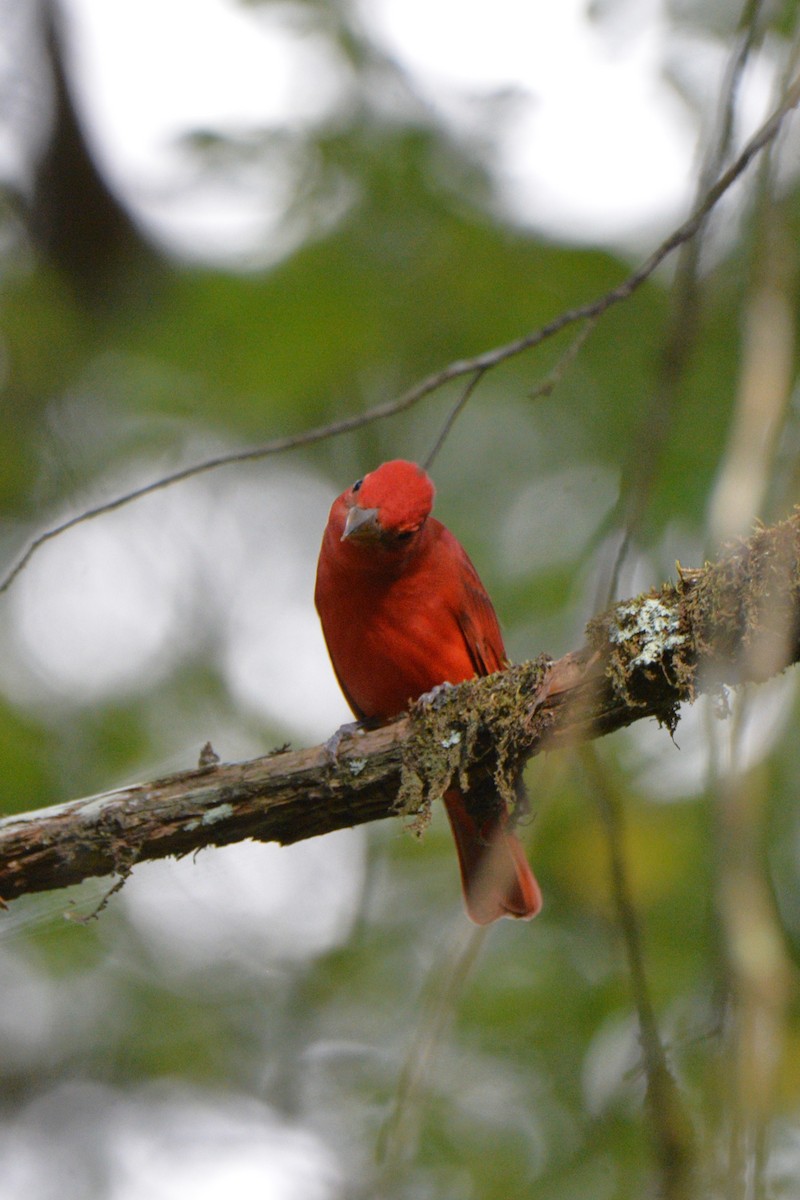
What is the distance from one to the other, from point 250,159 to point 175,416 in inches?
67.7

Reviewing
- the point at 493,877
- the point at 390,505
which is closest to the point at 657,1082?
the point at 493,877

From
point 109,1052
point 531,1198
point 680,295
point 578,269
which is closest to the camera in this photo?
point 680,295

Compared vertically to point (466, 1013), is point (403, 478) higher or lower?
higher

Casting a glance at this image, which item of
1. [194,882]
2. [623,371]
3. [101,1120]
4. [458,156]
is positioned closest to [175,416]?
[458,156]

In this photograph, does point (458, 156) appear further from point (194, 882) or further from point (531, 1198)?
point (531, 1198)

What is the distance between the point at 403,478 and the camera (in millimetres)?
4059

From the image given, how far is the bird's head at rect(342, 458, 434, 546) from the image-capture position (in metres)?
3.99

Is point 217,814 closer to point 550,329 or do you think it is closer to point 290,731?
point 550,329

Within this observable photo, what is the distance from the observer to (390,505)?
4012mm

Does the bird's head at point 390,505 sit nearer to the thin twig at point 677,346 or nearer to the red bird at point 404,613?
the red bird at point 404,613

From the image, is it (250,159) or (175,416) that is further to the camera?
(175,416)

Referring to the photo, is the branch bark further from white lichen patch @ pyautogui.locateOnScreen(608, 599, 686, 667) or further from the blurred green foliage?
the blurred green foliage

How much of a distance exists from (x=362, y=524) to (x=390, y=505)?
0.38 feet

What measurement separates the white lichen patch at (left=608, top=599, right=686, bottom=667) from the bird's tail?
5.50 ft
